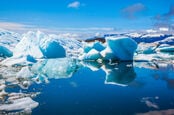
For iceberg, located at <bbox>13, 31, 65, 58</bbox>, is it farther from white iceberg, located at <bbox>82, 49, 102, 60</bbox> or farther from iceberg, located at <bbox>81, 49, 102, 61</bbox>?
white iceberg, located at <bbox>82, 49, 102, 60</bbox>

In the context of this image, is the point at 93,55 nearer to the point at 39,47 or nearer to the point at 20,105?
the point at 39,47

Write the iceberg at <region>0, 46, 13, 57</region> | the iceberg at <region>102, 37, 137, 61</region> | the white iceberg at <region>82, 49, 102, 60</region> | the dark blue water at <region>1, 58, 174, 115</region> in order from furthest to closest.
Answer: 1. the iceberg at <region>0, 46, 13, 57</region>
2. the white iceberg at <region>82, 49, 102, 60</region>
3. the iceberg at <region>102, 37, 137, 61</region>
4. the dark blue water at <region>1, 58, 174, 115</region>

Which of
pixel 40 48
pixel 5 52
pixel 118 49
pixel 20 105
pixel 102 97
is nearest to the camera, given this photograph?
pixel 20 105

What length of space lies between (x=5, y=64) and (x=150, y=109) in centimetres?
1141

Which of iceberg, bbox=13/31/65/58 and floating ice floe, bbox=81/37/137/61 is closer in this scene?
floating ice floe, bbox=81/37/137/61

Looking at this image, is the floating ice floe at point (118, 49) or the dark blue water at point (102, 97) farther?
the floating ice floe at point (118, 49)

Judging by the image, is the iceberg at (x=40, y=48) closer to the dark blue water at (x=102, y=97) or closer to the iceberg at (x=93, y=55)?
the iceberg at (x=93, y=55)

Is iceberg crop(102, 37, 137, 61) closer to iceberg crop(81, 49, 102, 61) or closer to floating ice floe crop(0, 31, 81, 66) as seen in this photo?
iceberg crop(81, 49, 102, 61)

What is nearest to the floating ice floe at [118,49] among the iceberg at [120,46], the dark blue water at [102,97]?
the iceberg at [120,46]

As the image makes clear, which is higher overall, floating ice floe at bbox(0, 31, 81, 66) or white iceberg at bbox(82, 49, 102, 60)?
floating ice floe at bbox(0, 31, 81, 66)

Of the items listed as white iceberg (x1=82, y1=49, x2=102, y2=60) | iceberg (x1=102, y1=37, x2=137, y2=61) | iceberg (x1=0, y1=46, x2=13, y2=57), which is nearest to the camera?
iceberg (x1=102, y1=37, x2=137, y2=61)

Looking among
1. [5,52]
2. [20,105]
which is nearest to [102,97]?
[20,105]

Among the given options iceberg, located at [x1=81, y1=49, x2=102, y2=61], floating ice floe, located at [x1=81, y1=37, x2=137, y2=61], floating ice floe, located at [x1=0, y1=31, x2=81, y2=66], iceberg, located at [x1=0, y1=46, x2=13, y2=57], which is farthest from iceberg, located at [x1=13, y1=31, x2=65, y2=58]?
floating ice floe, located at [x1=81, y1=37, x2=137, y2=61]

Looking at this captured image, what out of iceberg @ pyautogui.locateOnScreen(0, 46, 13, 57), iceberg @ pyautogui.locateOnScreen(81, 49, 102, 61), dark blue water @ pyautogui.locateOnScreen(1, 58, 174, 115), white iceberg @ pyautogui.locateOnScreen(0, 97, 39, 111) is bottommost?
iceberg @ pyautogui.locateOnScreen(81, 49, 102, 61)
